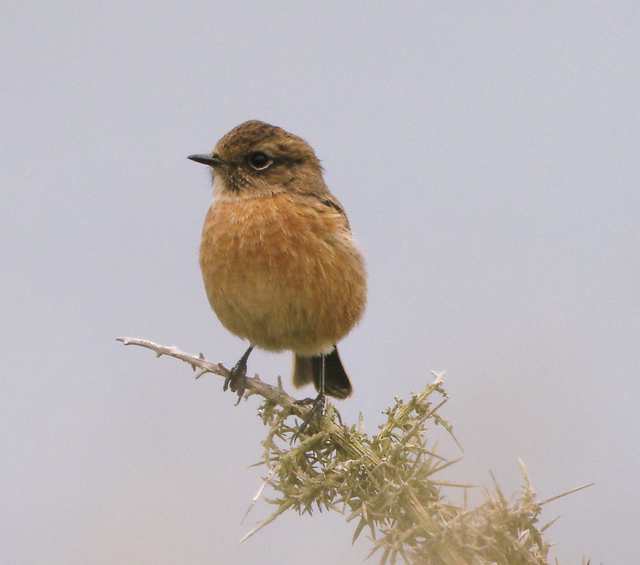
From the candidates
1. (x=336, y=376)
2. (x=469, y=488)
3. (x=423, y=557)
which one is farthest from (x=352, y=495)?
(x=336, y=376)

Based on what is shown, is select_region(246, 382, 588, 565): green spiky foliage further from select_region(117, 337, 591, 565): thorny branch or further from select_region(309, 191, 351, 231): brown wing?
select_region(309, 191, 351, 231): brown wing

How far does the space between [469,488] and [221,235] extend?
2.99m

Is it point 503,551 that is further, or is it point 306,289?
point 306,289

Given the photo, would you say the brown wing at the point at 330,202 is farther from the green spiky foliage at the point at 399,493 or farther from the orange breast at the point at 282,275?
the green spiky foliage at the point at 399,493

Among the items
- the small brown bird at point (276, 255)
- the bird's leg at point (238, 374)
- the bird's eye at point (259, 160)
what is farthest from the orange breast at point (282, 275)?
the bird's eye at point (259, 160)

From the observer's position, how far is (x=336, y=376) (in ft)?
17.0

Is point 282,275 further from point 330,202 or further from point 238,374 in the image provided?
point 330,202

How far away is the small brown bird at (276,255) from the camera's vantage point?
441 centimetres

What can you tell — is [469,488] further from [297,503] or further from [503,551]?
[297,503]

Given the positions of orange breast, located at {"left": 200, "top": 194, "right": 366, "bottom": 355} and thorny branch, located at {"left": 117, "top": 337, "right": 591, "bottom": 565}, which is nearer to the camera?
thorny branch, located at {"left": 117, "top": 337, "right": 591, "bottom": 565}

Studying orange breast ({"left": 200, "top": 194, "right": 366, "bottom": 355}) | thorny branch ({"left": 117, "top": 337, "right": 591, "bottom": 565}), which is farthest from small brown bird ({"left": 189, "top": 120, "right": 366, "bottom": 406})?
thorny branch ({"left": 117, "top": 337, "right": 591, "bottom": 565})

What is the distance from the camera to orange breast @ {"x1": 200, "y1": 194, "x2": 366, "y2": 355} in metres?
4.40

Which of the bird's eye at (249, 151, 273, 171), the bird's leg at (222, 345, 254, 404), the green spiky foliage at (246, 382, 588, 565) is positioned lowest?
the green spiky foliage at (246, 382, 588, 565)

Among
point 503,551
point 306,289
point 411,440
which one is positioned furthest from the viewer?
point 306,289
